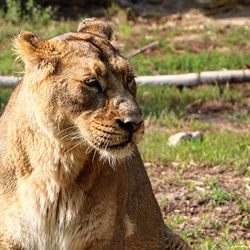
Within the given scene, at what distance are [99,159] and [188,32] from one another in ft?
26.2

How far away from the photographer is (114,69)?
147 inches

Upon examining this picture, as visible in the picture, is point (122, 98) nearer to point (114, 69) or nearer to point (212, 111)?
point (114, 69)

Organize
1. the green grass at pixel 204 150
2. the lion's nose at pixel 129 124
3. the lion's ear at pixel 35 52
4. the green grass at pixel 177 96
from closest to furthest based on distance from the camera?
the lion's nose at pixel 129 124 → the lion's ear at pixel 35 52 → the green grass at pixel 204 150 → the green grass at pixel 177 96

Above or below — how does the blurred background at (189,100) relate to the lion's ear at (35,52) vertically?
below

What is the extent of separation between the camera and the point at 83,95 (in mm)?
3660

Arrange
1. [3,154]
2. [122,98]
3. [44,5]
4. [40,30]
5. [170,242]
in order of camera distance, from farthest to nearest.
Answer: [44,5] < [40,30] < [170,242] < [3,154] < [122,98]

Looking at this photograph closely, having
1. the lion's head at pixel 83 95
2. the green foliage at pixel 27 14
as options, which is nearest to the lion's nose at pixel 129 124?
the lion's head at pixel 83 95

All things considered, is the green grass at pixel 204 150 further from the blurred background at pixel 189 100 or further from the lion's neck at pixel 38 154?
the lion's neck at pixel 38 154

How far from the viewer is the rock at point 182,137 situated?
23.8ft

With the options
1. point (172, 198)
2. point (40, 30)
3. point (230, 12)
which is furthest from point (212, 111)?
point (230, 12)

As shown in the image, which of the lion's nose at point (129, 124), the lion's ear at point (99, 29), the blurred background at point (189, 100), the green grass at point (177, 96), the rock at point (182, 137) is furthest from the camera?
the green grass at point (177, 96)

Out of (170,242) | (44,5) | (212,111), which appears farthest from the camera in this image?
(44,5)

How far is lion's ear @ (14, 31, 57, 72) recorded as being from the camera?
12.4 feet

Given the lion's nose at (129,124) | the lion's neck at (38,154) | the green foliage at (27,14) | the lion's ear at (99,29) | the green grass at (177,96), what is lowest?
the green grass at (177,96)
